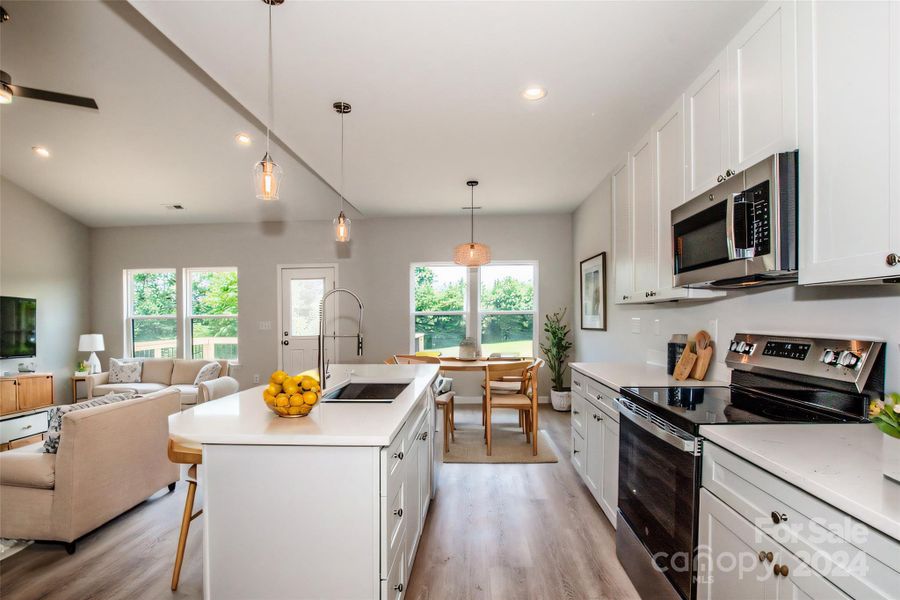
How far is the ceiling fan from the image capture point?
252 centimetres

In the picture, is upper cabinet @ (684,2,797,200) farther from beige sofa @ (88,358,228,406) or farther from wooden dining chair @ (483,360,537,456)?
beige sofa @ (88,358,228,406)

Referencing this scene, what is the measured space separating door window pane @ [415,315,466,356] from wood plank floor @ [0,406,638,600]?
3129mm

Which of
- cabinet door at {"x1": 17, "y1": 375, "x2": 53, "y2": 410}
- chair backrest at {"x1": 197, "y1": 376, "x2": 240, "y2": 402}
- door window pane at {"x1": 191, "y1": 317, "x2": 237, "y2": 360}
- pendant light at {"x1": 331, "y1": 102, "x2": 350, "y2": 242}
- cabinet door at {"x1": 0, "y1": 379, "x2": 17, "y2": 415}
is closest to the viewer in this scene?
pendant light at {"x1": 331, "y1": 102, "x2": 350, "y2": 242}

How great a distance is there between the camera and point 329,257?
20.4ft

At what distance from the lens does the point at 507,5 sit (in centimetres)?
180

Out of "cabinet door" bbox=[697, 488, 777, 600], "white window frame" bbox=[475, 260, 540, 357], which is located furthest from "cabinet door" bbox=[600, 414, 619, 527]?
"white window frame" bbox=[475, 260, 540, 357]

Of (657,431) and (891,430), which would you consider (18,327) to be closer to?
(657,431)

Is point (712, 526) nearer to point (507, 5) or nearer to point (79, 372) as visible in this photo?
point (507, 5)

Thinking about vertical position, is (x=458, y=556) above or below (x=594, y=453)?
below

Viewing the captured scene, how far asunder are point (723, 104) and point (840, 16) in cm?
69

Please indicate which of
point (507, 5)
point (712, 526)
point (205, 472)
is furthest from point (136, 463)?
point (507, 5)

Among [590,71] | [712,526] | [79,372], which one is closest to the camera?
[712,526]

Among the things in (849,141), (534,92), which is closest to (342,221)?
(534,92)

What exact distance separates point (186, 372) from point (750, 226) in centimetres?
643
